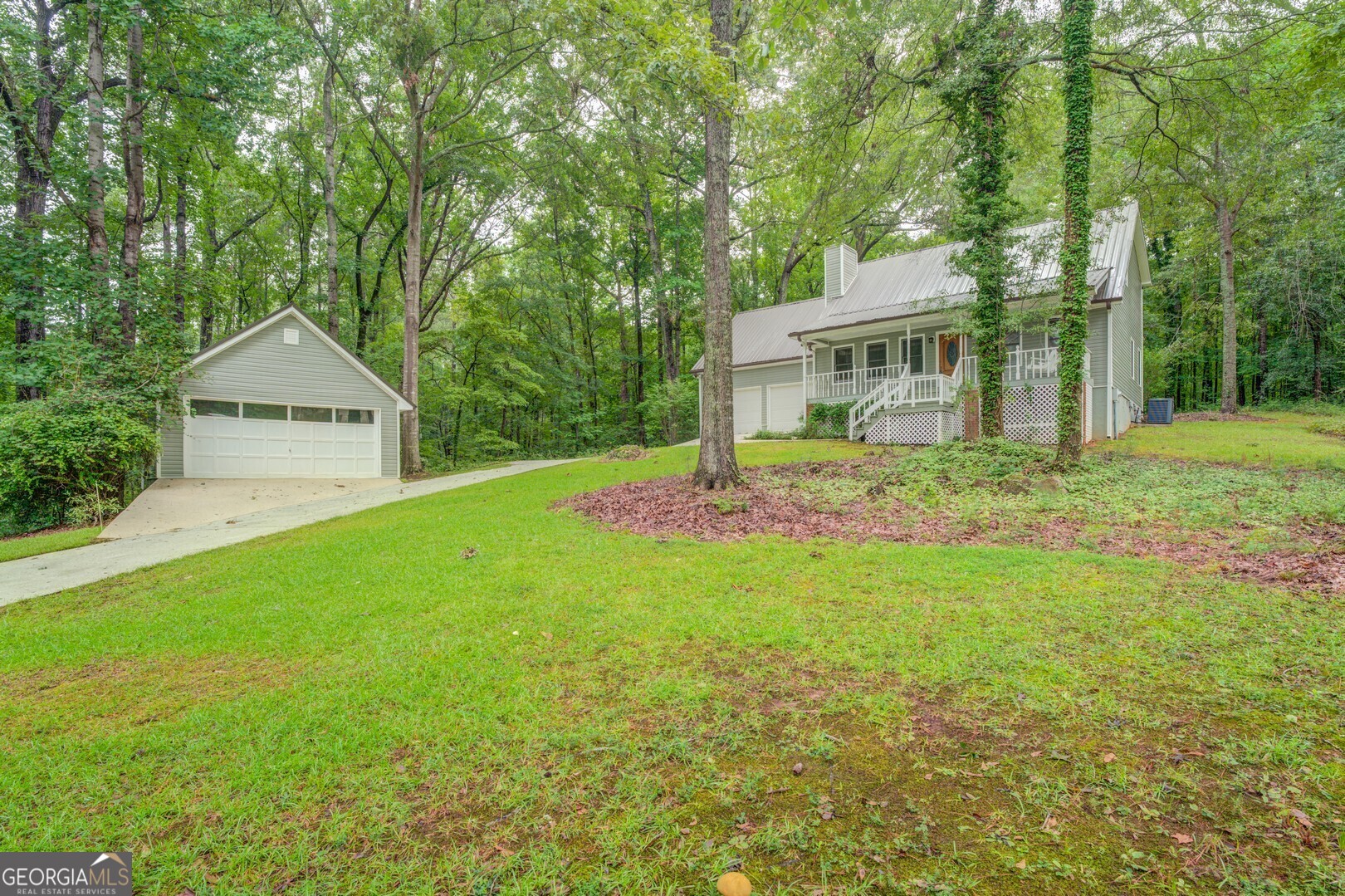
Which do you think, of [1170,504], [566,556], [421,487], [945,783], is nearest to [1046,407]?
[1170,504]

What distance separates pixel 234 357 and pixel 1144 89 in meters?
21.3

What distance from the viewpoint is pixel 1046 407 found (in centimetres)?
1366

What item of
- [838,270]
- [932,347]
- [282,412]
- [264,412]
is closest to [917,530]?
[932,347]

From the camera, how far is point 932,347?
661 inches

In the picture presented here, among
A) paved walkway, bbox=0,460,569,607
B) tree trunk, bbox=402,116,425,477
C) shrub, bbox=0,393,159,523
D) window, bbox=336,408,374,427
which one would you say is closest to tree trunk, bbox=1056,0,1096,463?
paved walkway, bbox=0,460,569,607

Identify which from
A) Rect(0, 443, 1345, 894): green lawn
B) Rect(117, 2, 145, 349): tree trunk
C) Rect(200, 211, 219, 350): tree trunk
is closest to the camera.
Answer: Rect(0, 443, 1345, 894): green lawn

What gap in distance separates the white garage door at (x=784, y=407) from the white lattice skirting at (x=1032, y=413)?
6767 mm

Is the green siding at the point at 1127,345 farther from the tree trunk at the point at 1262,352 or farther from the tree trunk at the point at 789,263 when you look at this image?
the tree trunk at the point at 789,263

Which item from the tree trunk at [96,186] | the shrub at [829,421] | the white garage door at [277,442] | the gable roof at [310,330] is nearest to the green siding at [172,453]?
the white garage door at [277,442]

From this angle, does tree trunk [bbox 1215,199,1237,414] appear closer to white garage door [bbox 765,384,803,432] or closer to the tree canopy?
the tree canopy

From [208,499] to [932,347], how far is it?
19305 millimetres

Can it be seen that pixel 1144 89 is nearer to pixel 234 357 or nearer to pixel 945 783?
pixel 945 783

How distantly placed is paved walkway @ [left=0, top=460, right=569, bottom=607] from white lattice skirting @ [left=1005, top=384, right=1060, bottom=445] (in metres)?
14.4

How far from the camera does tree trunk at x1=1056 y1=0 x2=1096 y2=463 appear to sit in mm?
8602
